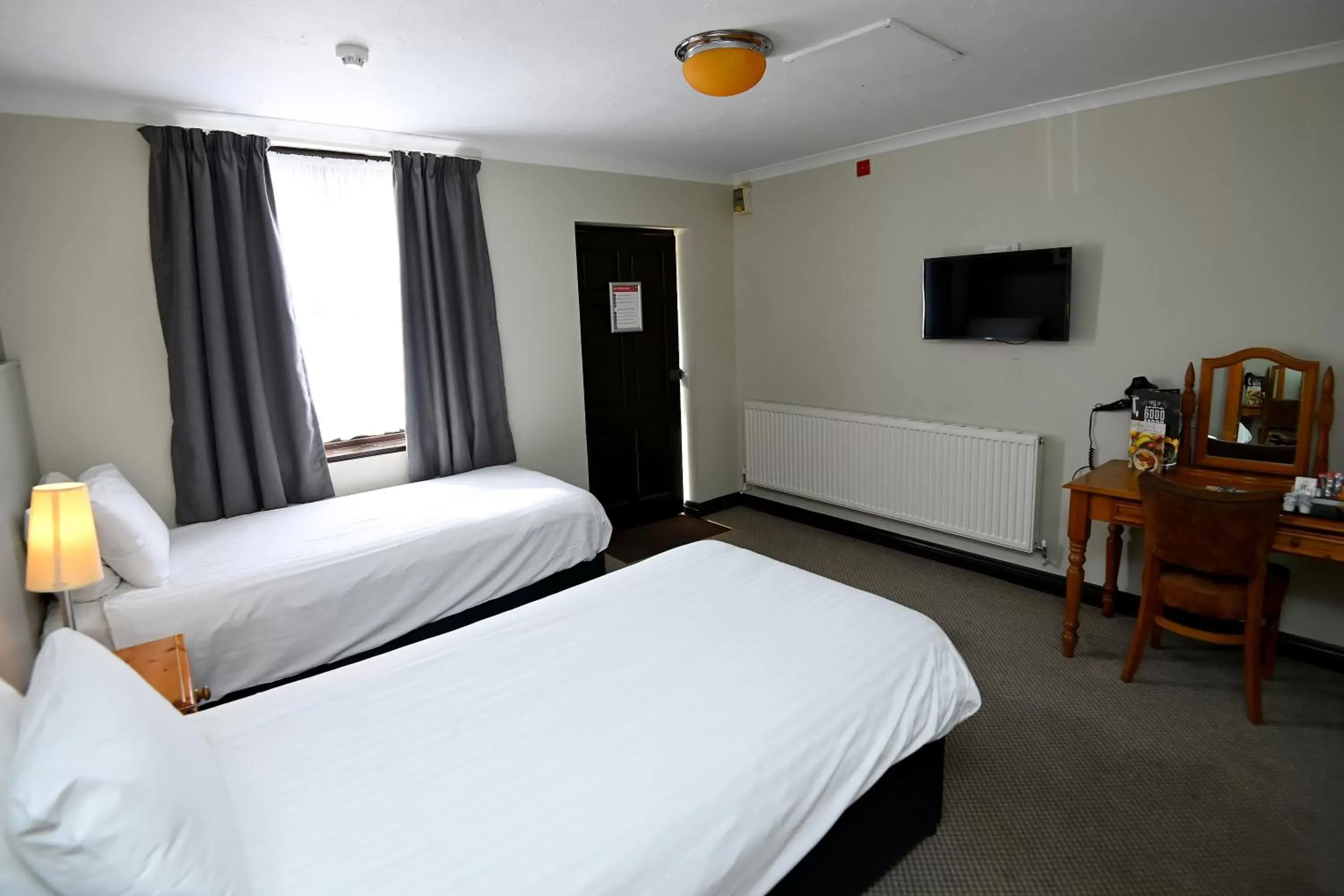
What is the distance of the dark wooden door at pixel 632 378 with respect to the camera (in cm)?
454

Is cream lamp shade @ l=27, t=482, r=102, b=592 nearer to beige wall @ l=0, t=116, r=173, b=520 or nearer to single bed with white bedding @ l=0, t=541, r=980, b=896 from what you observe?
single bed with white bedding @ l=0, t=541, r=980, b=896

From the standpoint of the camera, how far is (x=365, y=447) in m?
3.76

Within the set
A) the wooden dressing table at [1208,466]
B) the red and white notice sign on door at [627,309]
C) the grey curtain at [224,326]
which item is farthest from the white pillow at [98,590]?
the wooden dressing table at [1208,466]

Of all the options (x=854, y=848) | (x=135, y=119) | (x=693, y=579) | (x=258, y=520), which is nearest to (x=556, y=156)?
(x=135, y=119)

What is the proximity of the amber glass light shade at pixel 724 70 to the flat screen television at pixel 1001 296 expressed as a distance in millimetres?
1856

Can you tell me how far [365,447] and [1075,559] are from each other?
350 centimetres

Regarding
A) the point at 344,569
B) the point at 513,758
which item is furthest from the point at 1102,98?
the point at 344,569

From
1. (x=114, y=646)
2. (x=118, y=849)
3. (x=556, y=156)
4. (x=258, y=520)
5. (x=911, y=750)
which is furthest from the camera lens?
(x=556, y=156)

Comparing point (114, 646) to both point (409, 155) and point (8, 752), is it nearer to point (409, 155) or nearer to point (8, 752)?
point (8, 752)

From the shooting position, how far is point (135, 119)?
2.93m

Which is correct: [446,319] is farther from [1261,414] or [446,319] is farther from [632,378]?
[1261,414]

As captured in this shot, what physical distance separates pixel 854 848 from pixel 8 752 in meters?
1.76

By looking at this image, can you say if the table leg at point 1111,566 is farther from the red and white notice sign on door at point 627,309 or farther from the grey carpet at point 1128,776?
the red and white notice sign on door at point 627,309

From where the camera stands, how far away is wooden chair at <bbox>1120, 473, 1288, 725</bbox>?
238cm
